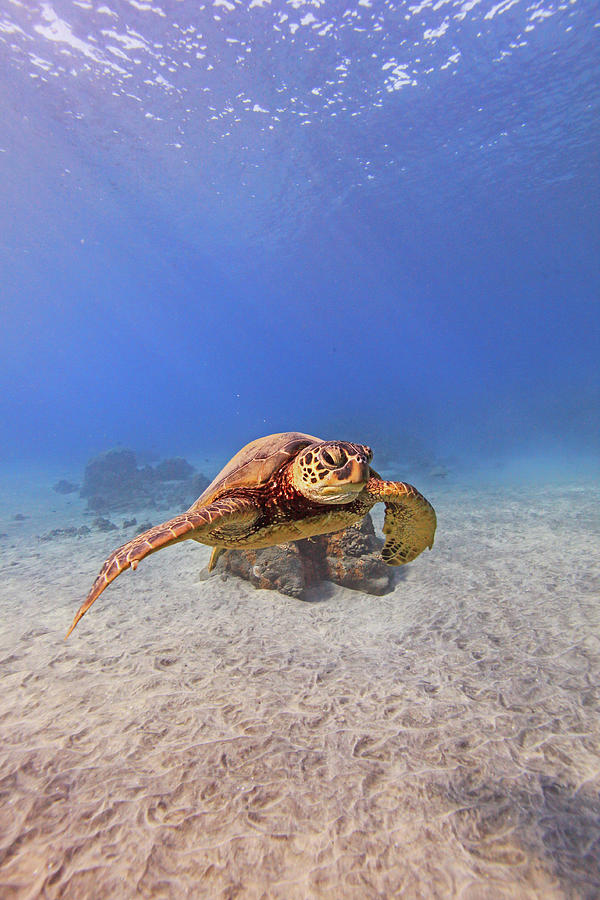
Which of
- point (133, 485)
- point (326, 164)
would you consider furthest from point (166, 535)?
point (326, 164)

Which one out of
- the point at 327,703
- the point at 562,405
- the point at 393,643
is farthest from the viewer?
the point at 562,405

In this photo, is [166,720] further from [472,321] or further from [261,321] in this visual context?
[261,321]

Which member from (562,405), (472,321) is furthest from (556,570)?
(472,321)

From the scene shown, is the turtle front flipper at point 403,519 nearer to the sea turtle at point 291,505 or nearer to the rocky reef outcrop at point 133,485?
the sea turtle at point 291,505

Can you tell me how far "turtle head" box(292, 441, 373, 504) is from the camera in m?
2.95

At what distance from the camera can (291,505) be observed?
353 cm

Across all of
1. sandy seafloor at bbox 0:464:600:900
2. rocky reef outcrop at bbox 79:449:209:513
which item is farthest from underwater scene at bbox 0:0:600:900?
rocky reef outcrop at bbox 79:449:209:513

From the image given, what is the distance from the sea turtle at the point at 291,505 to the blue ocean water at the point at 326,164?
21.0m

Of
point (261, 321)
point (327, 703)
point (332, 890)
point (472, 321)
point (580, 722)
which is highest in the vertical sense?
point (261, 321)

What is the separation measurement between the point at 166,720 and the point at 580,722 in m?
3.79

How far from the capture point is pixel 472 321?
7500cm

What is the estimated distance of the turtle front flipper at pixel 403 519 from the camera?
3.79 meters

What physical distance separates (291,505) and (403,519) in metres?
1.66

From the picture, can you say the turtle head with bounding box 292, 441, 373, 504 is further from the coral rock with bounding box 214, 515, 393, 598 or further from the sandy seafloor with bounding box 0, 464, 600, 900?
the coral rock with bounding box 214, 515, 393, 598
